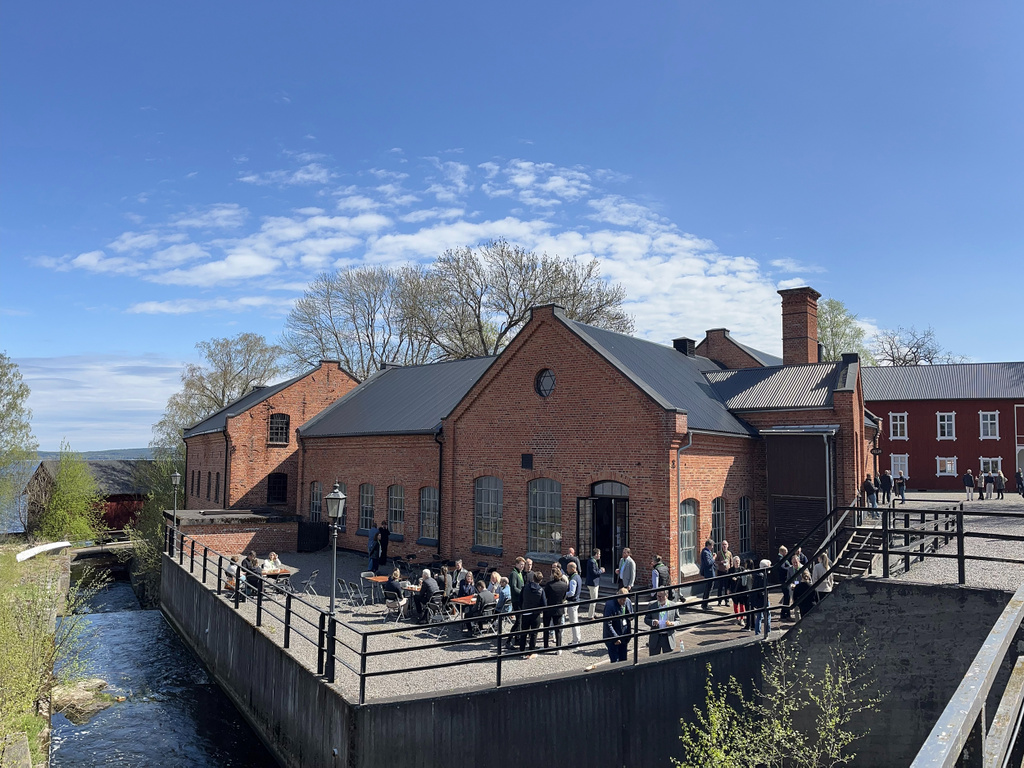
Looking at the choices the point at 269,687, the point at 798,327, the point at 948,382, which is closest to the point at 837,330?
the point at 948,382

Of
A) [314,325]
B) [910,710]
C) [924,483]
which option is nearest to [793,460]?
[910,710]

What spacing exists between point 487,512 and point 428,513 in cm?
291

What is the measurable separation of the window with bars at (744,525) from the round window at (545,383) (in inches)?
234

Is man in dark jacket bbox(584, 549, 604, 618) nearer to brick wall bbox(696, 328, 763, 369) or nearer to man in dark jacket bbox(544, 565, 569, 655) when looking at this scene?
man in dark jacket bbox(544, 565, 569, 655)

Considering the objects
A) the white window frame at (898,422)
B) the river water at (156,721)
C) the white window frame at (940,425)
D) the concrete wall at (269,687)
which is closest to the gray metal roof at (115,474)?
the river water at (156,721)

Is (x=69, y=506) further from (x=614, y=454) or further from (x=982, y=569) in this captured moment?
(x=982, y=569)

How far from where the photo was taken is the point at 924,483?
40.4 m

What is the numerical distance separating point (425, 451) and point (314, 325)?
90.9 feet

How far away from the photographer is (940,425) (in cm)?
3972

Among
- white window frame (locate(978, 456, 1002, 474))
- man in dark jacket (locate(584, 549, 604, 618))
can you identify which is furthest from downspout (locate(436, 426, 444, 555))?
white window frame (locate(978, 456, 1002, 474))

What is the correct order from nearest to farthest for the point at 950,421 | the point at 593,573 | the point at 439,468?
the point at 593,573 → the point at 439,468 → the point at 950,421

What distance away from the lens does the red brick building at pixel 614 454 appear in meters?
16.5

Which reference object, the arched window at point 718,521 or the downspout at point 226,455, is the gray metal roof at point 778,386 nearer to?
the arched window at point 718,521

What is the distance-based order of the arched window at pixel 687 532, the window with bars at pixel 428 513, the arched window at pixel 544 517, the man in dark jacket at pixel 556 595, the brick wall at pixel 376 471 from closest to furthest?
1. the man in dark jacket at pixel 556 595
2. the arched window at pixel 687 532
3. the arched window at pixel 544 517
4. the window with bars at pixel 428 513
5. the brick wall at pixel 376 471
